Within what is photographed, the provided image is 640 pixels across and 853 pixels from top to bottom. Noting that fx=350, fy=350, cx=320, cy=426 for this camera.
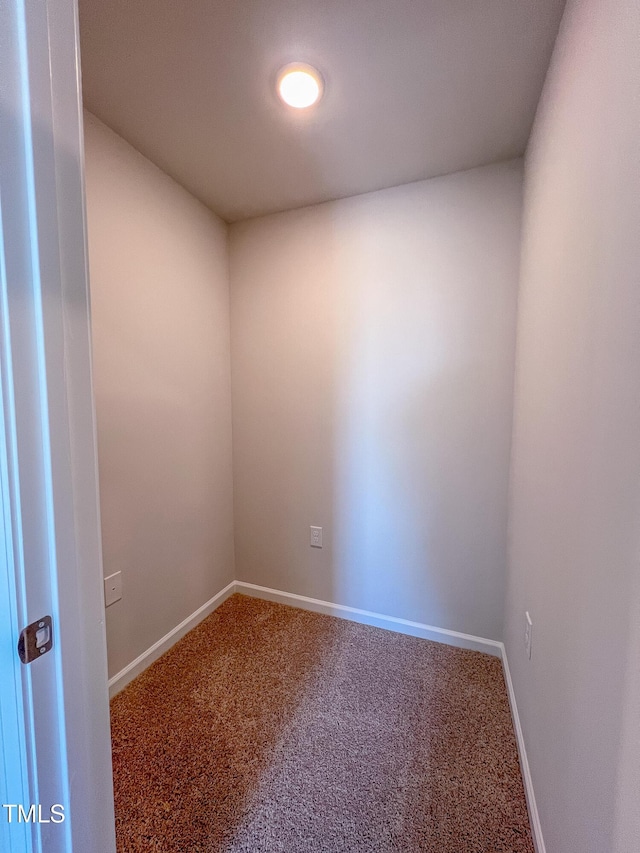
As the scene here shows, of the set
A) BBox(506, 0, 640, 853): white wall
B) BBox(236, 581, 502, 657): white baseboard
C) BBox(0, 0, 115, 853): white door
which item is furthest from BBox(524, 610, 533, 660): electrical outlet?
BBox(0, 0, 115, 853): white door

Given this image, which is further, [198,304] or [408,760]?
[198,304]

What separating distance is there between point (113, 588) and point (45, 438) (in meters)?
1.29

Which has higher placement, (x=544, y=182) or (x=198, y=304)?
(x=544, y=182)

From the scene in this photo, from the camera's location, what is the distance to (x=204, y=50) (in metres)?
1.09

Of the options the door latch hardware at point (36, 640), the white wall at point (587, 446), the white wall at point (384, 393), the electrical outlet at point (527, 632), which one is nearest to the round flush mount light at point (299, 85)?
the white wall at point (384, 393)

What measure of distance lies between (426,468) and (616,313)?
1.23m

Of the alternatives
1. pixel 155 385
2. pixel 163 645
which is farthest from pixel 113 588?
pixel 155 385

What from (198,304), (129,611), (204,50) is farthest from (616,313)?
(129,611)

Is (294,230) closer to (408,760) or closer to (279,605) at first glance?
(279,605)

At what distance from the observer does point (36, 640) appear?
509mm

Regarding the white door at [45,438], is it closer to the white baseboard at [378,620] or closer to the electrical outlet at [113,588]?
the electrical outlet at [113,588]

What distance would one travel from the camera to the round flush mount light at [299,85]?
1149 millimetres

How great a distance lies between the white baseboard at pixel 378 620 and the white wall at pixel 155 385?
31 cm

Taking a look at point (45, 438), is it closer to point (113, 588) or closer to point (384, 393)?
point (113, 588)
